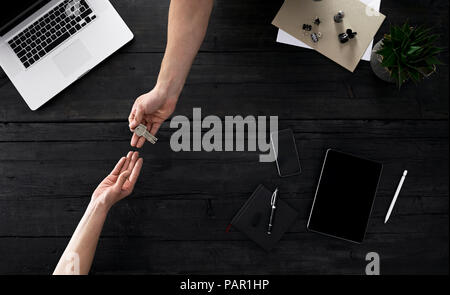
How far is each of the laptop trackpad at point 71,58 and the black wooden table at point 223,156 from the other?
2.1 inches

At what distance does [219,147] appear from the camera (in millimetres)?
1073

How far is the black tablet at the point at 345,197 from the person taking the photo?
101cm

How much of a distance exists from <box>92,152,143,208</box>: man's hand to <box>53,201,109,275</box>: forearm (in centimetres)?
3

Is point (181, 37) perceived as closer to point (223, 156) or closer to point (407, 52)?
point (223, 156)

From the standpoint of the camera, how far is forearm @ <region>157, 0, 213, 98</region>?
0.95 m

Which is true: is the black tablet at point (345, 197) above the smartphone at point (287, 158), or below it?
below

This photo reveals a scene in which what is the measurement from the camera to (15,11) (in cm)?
102

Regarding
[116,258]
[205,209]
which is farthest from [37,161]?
[205,209]

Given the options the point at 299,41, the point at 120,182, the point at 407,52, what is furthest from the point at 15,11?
the point at 407,52

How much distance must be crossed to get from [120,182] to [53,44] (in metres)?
0.55

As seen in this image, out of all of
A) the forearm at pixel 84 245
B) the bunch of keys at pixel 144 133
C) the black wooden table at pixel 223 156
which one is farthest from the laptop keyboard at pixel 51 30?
the forearm at pixel 84 245

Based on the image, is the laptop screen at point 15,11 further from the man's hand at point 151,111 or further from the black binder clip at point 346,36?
the black binder clip at point 346,36

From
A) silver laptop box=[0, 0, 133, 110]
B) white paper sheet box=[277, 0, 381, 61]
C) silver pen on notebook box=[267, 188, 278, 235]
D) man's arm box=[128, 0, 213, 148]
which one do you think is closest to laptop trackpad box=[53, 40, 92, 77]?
silver laptop box=[0, 0, 133, 110]
